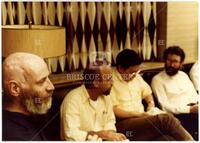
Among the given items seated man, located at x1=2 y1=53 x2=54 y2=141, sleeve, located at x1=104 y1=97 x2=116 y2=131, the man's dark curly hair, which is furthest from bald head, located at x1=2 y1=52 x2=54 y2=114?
the man's dark curly hair

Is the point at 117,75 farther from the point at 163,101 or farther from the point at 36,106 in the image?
the point at 36,106

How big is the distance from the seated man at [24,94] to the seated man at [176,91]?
0.42m

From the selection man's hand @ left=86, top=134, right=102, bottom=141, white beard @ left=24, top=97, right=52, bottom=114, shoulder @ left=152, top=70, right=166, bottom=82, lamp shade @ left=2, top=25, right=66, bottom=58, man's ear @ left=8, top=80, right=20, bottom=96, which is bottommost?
man's hand @ left=86, top=134, right=102, bottom=141

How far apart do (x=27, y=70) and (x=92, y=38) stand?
27cm

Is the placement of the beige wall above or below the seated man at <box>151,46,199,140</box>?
above

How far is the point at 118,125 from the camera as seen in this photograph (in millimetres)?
1559

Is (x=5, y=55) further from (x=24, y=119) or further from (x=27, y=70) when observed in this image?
(x=24, y=119)

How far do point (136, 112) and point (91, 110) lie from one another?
0.17m

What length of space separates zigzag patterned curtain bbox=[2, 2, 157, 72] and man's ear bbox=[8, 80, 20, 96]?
0.47ft

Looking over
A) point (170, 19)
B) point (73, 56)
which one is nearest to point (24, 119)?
point (73, 56)

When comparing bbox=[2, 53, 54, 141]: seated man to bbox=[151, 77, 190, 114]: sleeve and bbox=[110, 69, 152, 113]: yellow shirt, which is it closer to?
bbox=[110, 69, 152, 113]: yellow shirt

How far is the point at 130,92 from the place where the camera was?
155 centimetres

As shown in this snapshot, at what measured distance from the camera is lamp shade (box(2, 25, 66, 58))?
145 cm

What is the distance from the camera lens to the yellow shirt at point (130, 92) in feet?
Result: 5.09
